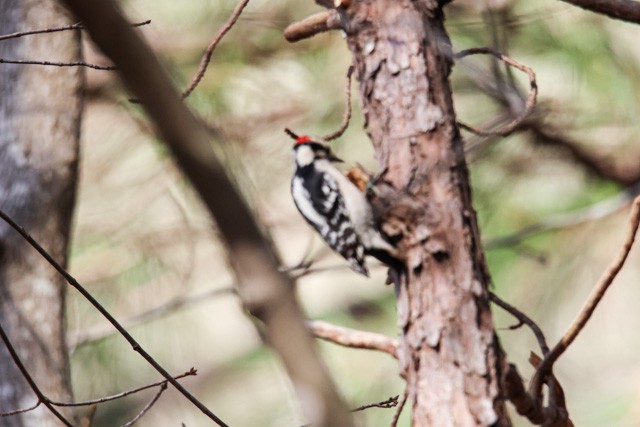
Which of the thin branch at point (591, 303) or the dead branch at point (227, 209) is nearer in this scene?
the dead branch at point (227, 209)

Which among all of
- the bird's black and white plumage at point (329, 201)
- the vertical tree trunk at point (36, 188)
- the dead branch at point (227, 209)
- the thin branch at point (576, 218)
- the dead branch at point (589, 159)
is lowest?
the thin branch at point (576, 218)

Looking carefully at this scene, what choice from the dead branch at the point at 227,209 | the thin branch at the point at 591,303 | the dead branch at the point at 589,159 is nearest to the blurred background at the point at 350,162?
the dead branch at the point at 589,159

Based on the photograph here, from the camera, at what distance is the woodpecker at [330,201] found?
199cm

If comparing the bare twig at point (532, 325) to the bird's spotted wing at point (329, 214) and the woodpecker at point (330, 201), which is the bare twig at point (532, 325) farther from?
the bird's spotted wing at point (329, 214)

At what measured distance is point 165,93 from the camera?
2.06ft

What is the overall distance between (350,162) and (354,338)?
102cm

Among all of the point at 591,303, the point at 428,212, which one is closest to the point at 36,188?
the point at 428,212

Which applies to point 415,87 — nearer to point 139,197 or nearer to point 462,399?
point 462,399

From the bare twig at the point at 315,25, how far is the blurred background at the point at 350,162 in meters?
0.34

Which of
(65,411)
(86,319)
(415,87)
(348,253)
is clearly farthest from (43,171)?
(86,319)

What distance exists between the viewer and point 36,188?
199 centimetres

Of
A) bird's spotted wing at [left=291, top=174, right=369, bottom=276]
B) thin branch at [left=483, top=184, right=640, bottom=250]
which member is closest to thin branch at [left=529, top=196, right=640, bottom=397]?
bird's spotted wing at [left=291, top=174, right=369, bottom=276]

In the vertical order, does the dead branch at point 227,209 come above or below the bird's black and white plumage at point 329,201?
above

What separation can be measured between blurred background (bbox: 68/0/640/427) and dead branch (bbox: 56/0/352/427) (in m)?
1.20
